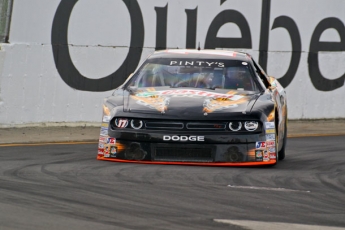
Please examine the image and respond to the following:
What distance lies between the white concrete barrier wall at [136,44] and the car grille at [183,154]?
5.90 meters

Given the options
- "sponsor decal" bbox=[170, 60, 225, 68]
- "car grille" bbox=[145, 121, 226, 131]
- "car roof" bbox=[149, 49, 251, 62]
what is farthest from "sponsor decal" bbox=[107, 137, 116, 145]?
"car roof" bbox=[149, 49, 251, 62]

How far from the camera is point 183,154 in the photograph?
10812 mm

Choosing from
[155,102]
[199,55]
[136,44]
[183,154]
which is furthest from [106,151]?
[136,44]

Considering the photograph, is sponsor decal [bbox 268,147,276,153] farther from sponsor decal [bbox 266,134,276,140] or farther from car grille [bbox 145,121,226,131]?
car grille [bbox 145,121,226,131]

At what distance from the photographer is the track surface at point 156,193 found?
7164mm

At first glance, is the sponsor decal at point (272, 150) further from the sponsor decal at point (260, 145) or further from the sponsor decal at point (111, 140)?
the sponsor decal at point (111, 140)

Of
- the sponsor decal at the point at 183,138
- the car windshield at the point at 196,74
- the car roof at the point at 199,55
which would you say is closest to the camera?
the sponsor decal at the point at 183,138

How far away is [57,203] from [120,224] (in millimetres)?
1073

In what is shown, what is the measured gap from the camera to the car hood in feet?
35.6

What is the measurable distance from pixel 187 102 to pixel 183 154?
618 mm

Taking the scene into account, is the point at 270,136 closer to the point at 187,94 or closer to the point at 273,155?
the point at 273,155

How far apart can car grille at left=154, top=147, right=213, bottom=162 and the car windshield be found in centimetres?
128

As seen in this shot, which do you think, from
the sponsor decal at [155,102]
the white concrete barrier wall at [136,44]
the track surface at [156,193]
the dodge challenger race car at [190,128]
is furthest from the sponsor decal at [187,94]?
the white concrete barrier wall at [136,44]

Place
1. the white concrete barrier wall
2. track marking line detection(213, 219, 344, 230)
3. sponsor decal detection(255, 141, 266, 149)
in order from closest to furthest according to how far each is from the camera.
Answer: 1. track marking line detection(213, 219, 344, 230)
2. sponsor decal detection(255, 141, 266, 149)
3. the white concrete barrier wall
